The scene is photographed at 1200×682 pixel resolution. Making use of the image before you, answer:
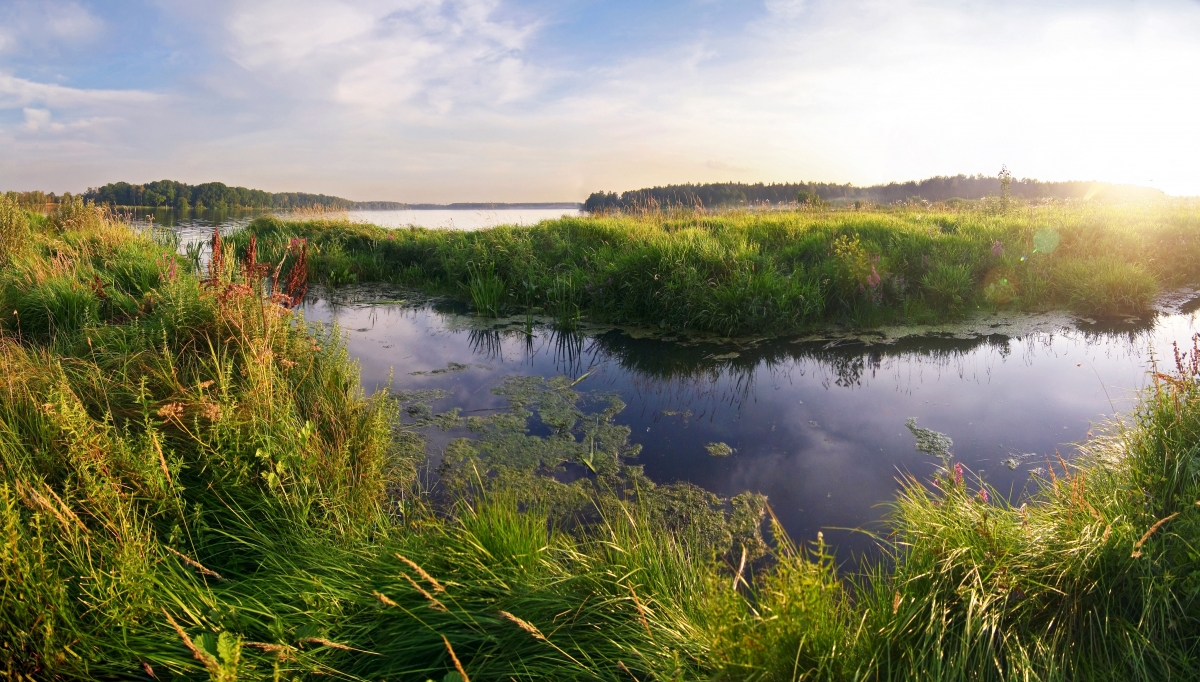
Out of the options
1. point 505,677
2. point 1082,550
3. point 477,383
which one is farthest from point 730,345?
point 505,677

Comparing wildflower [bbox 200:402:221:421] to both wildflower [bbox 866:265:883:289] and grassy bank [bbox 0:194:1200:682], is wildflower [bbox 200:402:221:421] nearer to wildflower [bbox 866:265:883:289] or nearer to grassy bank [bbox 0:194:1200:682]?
grassy bank [bbox 0:194:1200:682]

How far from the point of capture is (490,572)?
A: 211 cm

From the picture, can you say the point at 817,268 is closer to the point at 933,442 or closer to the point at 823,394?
the point at 823,394

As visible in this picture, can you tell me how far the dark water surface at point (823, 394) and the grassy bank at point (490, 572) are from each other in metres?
0.39

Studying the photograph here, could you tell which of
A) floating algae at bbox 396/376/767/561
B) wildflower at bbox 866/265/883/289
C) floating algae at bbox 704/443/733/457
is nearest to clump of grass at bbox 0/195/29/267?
floating algae at bbox 396/376/767/561

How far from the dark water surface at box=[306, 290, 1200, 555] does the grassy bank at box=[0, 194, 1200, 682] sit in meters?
0.39

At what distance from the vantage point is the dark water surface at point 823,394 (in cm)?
356

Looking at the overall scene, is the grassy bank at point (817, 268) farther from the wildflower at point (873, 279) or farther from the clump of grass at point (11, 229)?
the clump of grass at point (11, 229)

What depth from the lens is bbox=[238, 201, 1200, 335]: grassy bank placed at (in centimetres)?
700

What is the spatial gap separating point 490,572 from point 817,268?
631 cm

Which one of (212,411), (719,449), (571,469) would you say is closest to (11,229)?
(212,411)

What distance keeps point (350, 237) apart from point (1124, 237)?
13.4 meters

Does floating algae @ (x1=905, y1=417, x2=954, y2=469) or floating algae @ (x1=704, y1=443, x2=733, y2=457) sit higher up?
floating algae @ (x1=905, y1=417, x2=954, y2=469)

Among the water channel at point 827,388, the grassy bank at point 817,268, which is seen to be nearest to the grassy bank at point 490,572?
the water channel at point 827,388
